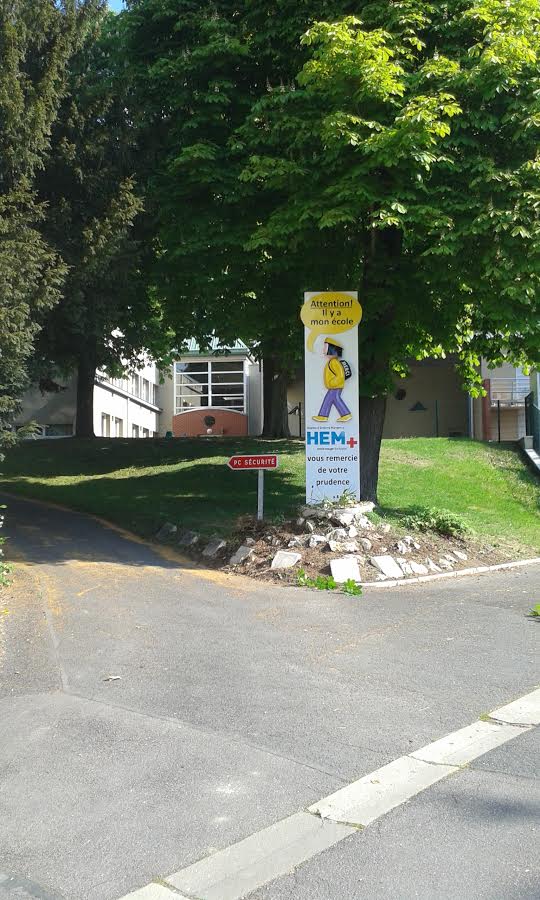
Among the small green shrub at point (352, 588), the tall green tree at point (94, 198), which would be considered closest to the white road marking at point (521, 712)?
the small green shrub at point (352, 588)

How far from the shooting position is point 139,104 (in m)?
14.6

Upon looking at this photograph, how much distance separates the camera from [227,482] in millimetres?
18141

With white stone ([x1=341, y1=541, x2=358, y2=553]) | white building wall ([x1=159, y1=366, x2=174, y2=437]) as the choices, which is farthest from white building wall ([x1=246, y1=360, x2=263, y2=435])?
white stone ([x1=341, y1=541, x2=358, y2=553])

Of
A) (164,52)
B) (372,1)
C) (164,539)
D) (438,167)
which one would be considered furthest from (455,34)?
(164,539)

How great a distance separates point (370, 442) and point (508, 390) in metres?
17.2

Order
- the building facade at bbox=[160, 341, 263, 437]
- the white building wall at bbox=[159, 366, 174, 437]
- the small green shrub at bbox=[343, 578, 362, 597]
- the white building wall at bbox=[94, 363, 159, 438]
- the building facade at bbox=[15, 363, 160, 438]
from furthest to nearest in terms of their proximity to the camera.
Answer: the white building wall at bbox=[159, 366, 174, 437] → the building facade at bbox=[160, 341, 263, 437] → the white building wall at bbox=[94, 363, 159, 438] → the building facade at bbox=[15, 363, 160, 438] → the small green shrub at bbox=[343, 578, 362, 597]

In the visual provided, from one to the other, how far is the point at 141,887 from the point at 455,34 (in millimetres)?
12401

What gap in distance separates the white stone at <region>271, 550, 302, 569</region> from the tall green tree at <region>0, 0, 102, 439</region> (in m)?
4.09

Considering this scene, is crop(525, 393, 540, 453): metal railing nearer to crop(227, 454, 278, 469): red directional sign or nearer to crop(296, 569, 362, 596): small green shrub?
crop(227, 454, 278, 469): red directional sign

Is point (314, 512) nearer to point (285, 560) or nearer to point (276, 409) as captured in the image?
point (285, 560)

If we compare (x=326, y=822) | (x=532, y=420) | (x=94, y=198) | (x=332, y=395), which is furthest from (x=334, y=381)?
(x=532, y=420)

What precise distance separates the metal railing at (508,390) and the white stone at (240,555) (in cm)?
1965

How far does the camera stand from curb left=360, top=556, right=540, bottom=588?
11.1 m

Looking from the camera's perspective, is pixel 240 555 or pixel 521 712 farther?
pixel 240 555
